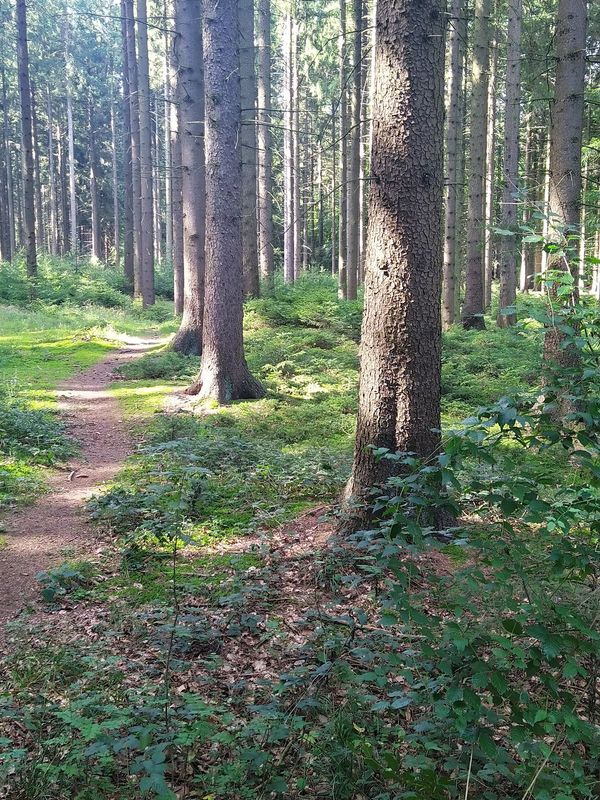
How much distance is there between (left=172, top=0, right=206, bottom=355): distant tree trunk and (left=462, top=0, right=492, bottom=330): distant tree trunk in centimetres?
672

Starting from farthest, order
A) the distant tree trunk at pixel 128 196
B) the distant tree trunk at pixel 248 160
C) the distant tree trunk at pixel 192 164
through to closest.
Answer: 1. the distant tree trunk at pixel 128 196
2. the distant tree trunk at pixel 248 160
3. the distant tree trunk at pixel 192 164

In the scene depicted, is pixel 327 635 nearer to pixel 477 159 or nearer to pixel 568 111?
pixel 568 111

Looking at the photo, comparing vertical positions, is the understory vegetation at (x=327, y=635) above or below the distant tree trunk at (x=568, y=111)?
below

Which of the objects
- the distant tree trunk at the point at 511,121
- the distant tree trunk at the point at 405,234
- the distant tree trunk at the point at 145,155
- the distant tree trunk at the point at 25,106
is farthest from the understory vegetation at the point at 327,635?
the distant tree trunk at the point at 145,155

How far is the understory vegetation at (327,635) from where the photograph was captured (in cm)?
262

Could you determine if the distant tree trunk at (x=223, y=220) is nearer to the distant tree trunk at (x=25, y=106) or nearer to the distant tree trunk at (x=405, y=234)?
the distant tree trunk at (x=405, y=234)

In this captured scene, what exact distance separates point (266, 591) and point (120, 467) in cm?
373

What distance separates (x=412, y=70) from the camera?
490 cm

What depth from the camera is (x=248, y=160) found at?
1717cm

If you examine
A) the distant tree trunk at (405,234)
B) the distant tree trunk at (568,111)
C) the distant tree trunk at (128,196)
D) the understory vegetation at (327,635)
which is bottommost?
the understory vegetation at (327,635)

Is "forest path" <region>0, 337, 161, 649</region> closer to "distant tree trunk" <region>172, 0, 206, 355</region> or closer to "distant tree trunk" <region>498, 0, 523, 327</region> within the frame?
"distant tree trunk" <region>172, 0, 206, 355</region>

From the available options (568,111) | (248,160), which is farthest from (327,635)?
(248,160)

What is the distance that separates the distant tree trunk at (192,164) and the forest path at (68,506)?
2.99 meters

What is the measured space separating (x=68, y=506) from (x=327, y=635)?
3.74 meters
